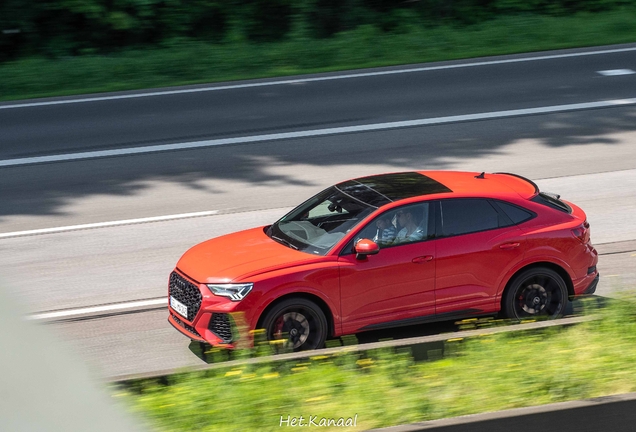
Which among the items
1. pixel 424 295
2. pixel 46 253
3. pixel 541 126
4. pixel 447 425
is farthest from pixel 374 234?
pixel 541 126

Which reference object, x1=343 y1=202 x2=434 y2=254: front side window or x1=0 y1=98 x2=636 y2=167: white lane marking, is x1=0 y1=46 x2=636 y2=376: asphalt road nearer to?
x1=0 y1=98 x2=636 y2=167: white lane marking

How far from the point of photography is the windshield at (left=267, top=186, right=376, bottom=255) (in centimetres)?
830

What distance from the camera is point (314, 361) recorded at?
597cm

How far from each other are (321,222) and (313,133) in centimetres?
813

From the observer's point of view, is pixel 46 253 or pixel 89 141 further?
pixel 89 141

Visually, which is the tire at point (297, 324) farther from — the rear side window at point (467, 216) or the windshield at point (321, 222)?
the rear side window at point (467, 216)

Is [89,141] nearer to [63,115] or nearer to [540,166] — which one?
[63,115]

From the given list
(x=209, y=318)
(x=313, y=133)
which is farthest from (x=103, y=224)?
(x=313, y=133)

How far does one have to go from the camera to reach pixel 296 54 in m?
21.7

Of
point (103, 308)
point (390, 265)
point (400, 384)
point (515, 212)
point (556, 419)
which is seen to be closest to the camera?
point (556, 419)

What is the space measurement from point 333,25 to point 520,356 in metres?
20.2

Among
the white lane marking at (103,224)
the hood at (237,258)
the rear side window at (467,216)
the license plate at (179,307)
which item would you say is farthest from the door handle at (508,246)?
the white lane marking at (103,224)

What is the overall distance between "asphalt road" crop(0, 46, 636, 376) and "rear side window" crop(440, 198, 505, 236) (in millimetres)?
1409

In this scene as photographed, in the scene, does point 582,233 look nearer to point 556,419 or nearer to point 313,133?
point 556,419
